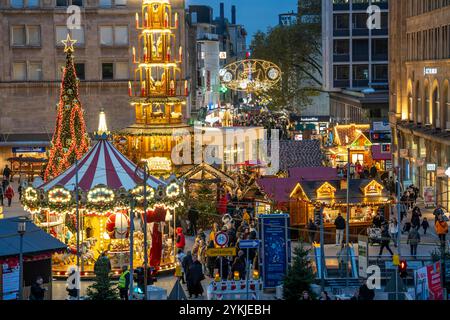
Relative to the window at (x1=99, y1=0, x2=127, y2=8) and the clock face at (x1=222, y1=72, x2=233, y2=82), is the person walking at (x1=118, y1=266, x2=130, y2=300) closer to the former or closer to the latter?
the window at (x1=99, y1=0, x2=127, y2=8)

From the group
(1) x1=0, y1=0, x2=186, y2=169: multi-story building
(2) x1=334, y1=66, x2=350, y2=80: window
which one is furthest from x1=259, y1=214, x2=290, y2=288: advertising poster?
(2) x1=334, y1=66, x2=350, y2=80: window

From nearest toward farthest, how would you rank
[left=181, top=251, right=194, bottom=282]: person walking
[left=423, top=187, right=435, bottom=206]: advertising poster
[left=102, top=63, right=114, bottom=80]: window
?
[left=181, top=251, right=194, bottom=282]: person walking < [left=423, top=187, right=435, bottom=206]: advertising poster < [left=102, top=63, right=114, bottom=80]: window

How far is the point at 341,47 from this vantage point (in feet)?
327

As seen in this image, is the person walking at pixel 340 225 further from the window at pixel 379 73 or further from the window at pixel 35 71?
the window at pixel 379 73

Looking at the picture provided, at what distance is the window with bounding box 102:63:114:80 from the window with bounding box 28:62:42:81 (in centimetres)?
368

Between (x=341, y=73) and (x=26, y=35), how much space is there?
39278 mm

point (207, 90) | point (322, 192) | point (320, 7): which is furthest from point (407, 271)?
point (207, 90)

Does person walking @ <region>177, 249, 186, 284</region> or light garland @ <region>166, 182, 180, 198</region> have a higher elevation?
light garland @ <region>166, 182, 180, 198</region>

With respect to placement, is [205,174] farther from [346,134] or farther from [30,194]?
[346,134]

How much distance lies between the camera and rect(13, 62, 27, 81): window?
68.0 meters

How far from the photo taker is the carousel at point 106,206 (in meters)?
30.6

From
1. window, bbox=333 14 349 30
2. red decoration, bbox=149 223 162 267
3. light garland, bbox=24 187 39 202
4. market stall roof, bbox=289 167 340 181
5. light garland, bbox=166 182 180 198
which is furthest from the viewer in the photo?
window, bbox=333 14 349 30
